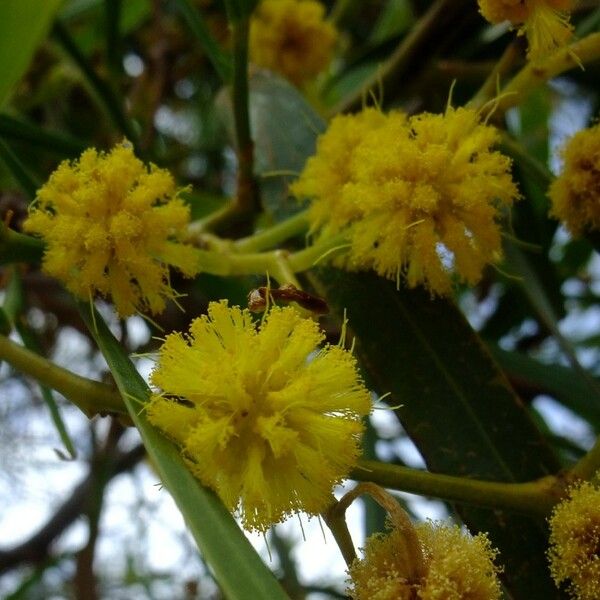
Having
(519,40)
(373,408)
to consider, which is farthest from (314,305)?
(519,40)

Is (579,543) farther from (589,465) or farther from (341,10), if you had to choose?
(341,10)

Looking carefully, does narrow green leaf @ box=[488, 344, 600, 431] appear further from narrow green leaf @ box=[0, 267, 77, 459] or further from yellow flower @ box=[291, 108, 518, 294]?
narrow green leaf @ box=[0, 267, 77, 459]

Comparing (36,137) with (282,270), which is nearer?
(282,270)

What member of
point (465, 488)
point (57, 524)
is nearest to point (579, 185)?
point (465, 488)

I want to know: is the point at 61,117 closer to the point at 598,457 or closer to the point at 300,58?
the point at 300,58

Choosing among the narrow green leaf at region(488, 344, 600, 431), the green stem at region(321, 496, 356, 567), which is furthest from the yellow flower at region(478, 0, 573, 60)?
the narrow green leaf at region(488, 344, 600, 431)

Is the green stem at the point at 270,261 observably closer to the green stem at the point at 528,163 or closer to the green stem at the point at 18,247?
the green stem at the point at 18,247

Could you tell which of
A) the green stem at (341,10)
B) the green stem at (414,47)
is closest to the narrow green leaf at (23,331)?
the green stem at (414,47)
